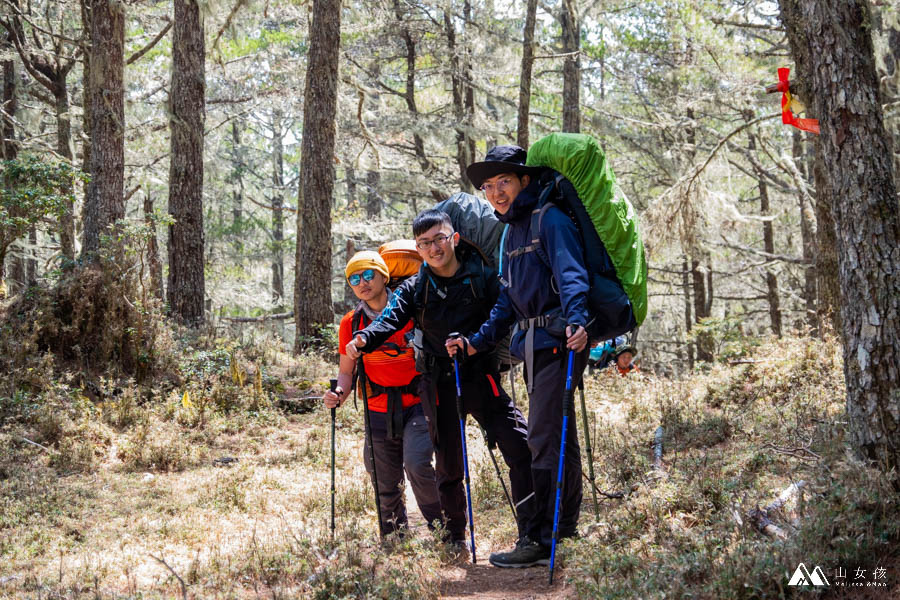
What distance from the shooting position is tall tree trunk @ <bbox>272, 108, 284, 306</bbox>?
27719mm

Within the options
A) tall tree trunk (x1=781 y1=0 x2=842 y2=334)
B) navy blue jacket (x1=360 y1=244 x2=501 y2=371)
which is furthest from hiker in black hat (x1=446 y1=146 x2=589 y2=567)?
tall tree trunk (x1=781 y1=0 x2=842 y2=334)

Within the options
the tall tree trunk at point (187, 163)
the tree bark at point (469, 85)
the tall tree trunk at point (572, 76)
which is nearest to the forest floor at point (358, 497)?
the tall tree trunk at point (187, 163)

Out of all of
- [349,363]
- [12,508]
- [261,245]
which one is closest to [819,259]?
[349,363]

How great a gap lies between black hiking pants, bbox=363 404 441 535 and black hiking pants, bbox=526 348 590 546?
2.86 feet

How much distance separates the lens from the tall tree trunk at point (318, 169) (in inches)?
527

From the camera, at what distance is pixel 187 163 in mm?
12891

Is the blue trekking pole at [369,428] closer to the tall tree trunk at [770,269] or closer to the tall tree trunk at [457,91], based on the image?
the tall tree trunk at [457,91]

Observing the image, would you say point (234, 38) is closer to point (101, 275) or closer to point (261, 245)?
point (101, 275)

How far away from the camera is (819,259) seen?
9172mm

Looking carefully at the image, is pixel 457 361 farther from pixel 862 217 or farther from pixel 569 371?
pixel 862 217

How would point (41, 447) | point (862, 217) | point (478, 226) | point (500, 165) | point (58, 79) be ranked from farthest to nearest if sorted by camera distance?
point (58, 79)
point (41, 447)
point (478, 226)
point (500, 165)
point (862, 217)

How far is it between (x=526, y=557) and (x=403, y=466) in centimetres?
127

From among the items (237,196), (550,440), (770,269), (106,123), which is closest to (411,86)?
(106,123)

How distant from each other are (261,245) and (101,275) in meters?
20.7
